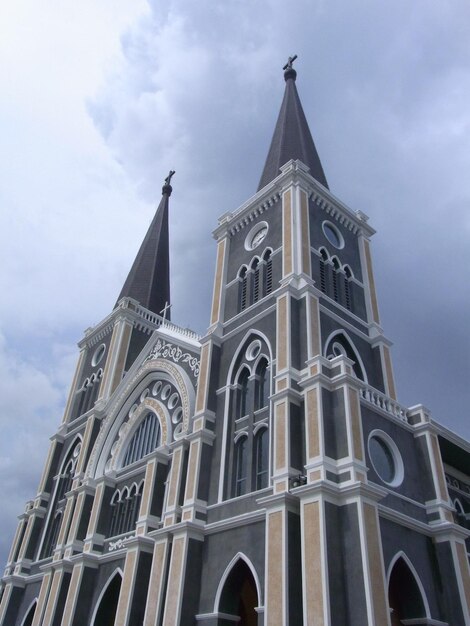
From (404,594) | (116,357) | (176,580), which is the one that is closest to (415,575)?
(404,594)

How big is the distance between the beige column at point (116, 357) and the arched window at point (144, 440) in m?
4.15

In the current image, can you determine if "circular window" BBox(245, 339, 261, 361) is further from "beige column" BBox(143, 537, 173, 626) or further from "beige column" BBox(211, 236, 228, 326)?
"beige column" BBox(143, 537, 173, 626)

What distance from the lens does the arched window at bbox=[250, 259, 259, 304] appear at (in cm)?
2133

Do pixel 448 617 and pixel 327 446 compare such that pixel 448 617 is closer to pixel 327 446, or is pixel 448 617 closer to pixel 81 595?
pixel 327 446

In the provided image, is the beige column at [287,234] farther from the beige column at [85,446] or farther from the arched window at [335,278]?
the beige column at [85,446]

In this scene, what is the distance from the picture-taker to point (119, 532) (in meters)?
21.4

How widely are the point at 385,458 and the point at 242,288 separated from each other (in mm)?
8873

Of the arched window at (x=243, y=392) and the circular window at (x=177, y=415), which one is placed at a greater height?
the circular window at (x=177, y=415)

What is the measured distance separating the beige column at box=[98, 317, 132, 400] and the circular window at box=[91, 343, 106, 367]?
1573 mm

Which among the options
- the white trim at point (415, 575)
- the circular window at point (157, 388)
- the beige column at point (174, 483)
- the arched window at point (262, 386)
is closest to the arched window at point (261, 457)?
the arched window at point (262, 386)

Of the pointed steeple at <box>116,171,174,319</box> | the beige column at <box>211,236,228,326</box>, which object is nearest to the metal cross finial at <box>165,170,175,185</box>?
the pointed steeple at <box>116,171,174,319</box>

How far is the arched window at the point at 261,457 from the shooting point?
16.3 metres

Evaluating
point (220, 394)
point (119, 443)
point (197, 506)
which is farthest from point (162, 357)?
point (197, 506)

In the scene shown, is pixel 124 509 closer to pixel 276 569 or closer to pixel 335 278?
pixel 276 569
